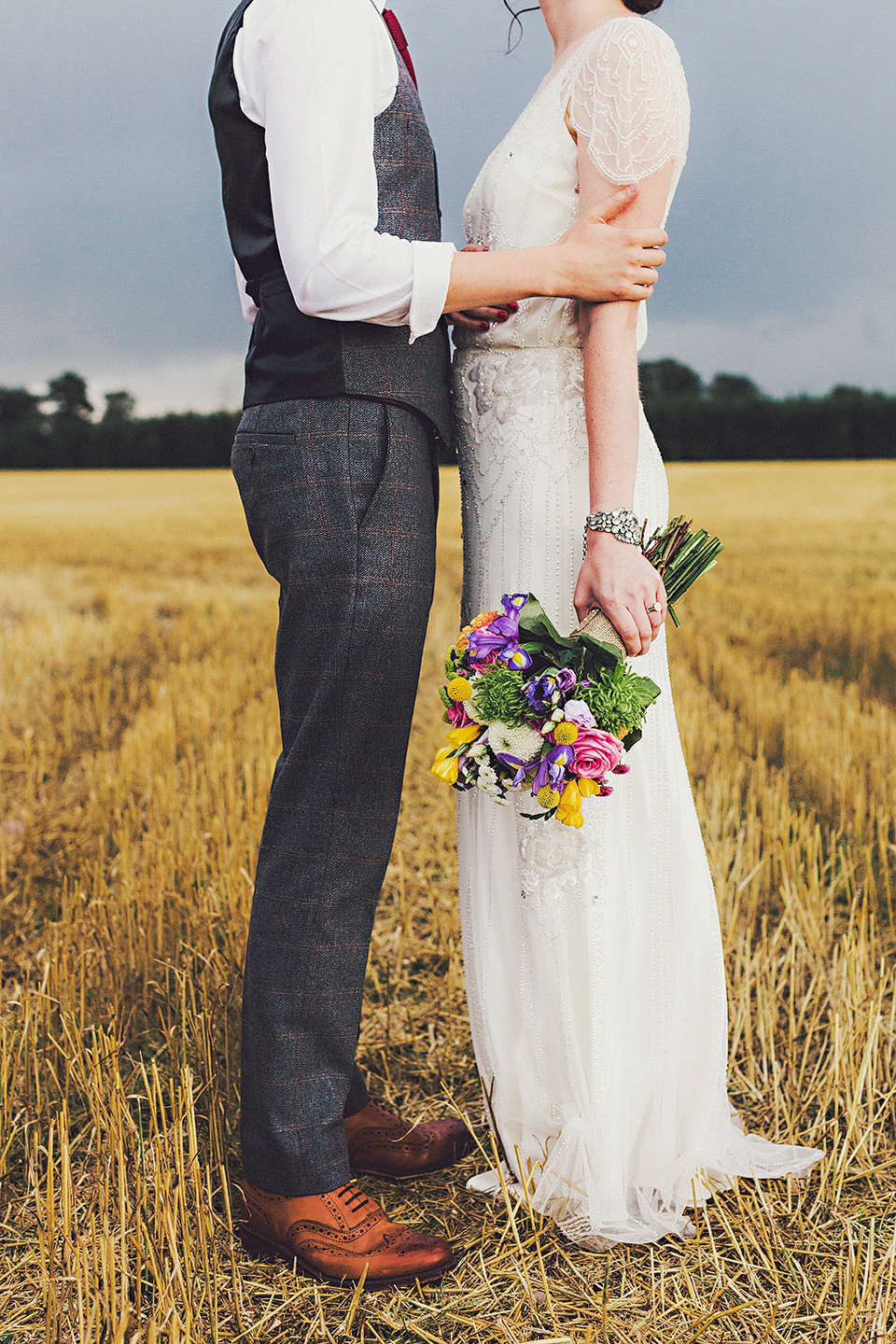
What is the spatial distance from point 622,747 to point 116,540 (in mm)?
12147

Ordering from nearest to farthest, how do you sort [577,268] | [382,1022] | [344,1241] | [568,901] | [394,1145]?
[577,268] → [344,1241] → [568,901] → [394,1145] → [382,1022]

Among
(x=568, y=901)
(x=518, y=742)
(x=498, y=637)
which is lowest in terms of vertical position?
(x=568, y=901)

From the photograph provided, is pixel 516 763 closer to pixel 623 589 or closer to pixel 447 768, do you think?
pixel 447 768

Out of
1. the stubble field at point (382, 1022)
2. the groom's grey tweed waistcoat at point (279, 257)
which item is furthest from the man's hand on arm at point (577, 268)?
the stubble field at point (382, 1022)

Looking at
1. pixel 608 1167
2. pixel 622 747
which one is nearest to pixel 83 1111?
pixel 608 1167

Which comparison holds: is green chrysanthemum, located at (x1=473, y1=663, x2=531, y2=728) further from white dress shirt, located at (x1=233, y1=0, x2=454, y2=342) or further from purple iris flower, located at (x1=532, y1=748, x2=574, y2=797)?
white dress shirt, located at (x1=233, y1=0, x2=454, y2=342)

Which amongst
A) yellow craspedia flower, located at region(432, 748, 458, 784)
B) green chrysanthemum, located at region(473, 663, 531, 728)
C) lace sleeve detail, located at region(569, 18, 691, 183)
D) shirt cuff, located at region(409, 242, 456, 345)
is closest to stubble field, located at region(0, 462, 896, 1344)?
yellow craspedia flower, located at region(432, 748, 458, 784)

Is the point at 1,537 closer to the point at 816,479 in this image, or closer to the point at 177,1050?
the point at 177,1050

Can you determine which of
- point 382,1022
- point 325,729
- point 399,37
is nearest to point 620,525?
point 325,729

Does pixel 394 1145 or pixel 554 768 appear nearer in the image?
pixel 554 768

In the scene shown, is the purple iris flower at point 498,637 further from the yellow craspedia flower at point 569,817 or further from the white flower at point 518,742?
the yellow craspedia flower at point 569,817

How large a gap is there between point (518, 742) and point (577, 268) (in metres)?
0.73

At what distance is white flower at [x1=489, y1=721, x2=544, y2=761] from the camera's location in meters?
1.47

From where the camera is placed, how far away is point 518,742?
1.47 meters
